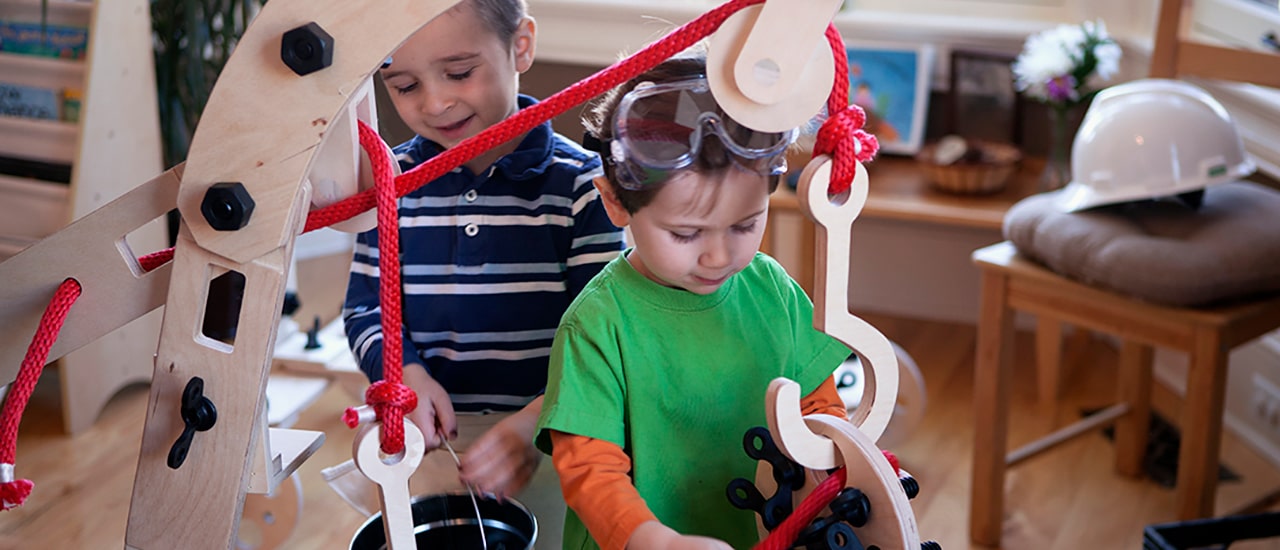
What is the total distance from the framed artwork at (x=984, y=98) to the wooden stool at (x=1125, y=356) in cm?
74

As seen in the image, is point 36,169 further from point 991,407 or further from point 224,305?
point 991,407

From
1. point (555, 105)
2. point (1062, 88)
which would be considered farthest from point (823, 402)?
point (1062, 88)

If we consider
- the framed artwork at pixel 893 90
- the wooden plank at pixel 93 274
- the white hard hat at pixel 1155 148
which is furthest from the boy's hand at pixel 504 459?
the framed artwork at pixel 893 90

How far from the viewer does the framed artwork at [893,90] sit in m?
2.87

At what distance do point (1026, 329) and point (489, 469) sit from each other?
243 cm

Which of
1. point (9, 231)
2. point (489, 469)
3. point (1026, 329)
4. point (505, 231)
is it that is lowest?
point (1026, 329)

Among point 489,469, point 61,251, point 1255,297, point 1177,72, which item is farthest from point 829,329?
point 1177,72

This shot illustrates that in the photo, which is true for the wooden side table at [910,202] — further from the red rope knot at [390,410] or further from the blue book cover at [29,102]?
the red rope knot at [390,410]

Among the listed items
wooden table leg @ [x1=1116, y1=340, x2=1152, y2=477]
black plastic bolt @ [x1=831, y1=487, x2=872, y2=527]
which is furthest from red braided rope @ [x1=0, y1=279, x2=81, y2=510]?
wooden table leg @ [x1=1116, y1=340, x2=1152, y2=477]

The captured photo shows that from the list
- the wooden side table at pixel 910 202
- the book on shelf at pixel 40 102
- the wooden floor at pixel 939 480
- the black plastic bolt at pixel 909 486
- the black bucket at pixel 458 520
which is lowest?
the wooden floor at pixel 939 480

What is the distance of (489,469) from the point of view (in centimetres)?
96

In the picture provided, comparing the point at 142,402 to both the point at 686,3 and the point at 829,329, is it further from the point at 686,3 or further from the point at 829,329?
the point at 829,329

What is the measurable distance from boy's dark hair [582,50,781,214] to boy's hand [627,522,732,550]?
0.23m

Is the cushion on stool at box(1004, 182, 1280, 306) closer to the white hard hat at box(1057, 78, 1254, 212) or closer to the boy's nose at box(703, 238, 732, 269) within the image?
the white hard hat at box(1057, 78, 1254, 212)
